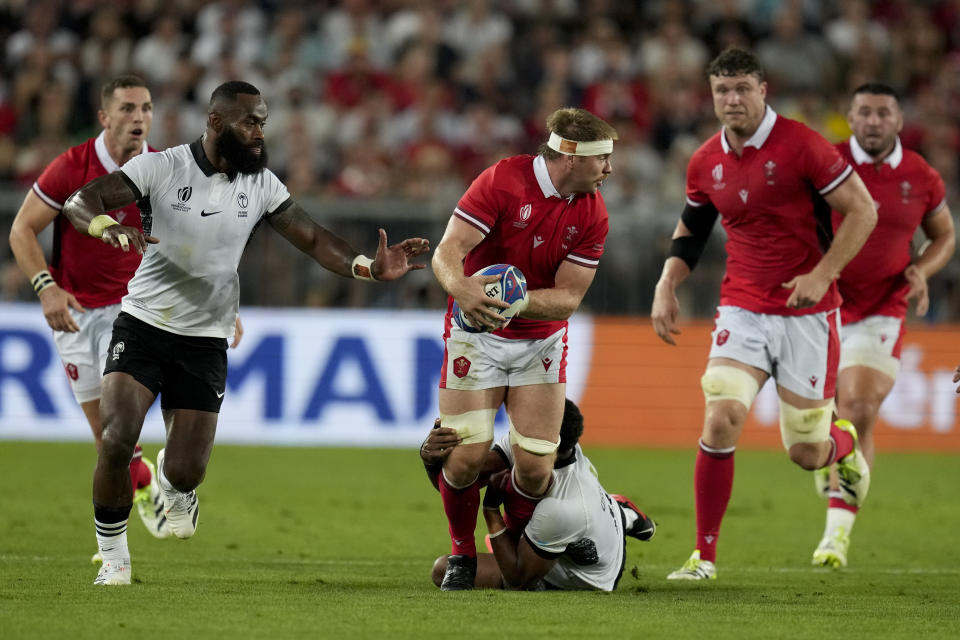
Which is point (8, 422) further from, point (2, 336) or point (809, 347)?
point (809, 347)

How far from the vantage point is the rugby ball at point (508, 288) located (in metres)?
7.16

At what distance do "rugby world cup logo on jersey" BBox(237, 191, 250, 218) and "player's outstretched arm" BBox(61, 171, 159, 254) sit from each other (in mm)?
546

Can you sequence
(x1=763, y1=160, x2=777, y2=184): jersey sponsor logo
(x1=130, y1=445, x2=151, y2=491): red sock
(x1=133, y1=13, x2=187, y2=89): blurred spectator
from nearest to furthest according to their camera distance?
(x1=763, y1=160, x2=777, y2=184): jersey sponsor logo
(x1=130, y1=445, x2=151, y2=491): red sock
(x1=133, y1=13, x2=187, y2=89): blurred spectator

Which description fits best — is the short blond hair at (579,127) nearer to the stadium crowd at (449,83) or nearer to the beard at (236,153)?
the beard at (236,153)

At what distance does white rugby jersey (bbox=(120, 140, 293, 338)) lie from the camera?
285 inches

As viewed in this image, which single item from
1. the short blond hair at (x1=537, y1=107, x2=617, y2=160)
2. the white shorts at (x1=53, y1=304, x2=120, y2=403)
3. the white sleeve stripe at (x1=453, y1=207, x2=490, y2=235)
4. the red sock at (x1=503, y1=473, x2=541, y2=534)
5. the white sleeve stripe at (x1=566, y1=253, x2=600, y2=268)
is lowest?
the red sock at (x1=503, y1=473, x2=541, y2=534)

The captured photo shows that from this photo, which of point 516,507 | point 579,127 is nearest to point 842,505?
point 516,507

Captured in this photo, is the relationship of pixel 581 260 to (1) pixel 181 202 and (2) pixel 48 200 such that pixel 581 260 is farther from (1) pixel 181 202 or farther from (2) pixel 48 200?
(2) pixel 48 200

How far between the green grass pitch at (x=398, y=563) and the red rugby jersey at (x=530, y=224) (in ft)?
5.72

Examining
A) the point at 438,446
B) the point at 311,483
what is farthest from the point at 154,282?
the point at 311,483

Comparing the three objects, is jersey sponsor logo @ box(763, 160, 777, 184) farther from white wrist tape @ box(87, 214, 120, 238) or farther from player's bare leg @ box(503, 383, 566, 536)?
white wrist tape @ box(87, 214, 120, 238)

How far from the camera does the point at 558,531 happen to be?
740 cm

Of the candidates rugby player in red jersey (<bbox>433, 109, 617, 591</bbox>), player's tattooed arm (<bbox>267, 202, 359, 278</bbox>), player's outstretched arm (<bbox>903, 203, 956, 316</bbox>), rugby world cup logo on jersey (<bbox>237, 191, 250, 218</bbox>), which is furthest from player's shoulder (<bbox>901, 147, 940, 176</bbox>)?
rugby world cup logo on jersey (<bbox>237, 191, 250, 218</bbox>)

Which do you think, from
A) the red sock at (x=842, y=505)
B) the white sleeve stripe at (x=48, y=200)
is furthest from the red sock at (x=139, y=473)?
the red sock at (x=842, y=505)
